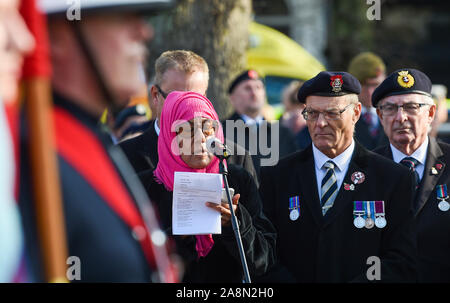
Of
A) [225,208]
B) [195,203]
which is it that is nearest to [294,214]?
[225,208]

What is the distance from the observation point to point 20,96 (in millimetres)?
1590

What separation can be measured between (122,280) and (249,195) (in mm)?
2347

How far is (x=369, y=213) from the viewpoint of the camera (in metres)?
4.05

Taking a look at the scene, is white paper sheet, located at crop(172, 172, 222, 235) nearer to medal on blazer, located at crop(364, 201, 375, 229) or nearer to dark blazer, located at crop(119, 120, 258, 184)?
dark blazer, located at crop(119, 120, 258, 184)

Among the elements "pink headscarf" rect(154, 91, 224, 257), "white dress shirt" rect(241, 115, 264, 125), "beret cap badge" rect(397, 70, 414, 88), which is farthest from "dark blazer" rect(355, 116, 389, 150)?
"pink headscarf" rect(154, 91, 224, 257)

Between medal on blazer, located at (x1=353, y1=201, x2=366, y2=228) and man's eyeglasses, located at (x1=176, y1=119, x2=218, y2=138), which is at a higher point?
man's eyeglasses, located at (x1=176, y1=119, x2=218, y2=138)

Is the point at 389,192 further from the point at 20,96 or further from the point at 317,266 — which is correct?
the point at 20,96

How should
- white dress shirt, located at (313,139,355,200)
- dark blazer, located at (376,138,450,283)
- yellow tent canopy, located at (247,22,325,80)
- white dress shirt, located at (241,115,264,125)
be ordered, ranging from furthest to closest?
1. yellow tent canopy, located at (247,22,325,80)
2. white dress shirt, located at (241,115,264,125)
3. dark blazer, located at (376,138,450,283)
4. white dress shirt, located at (313,139,355,200)

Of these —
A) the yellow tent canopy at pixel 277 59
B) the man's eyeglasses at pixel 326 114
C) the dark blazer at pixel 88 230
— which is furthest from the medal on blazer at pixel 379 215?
the yellow tent canopy at pixel 277 59

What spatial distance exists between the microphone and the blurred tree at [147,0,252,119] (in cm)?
431

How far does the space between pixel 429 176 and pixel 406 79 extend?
0.58 m

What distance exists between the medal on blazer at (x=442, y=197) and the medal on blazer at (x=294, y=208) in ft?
2.73

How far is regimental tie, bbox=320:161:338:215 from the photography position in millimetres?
4117

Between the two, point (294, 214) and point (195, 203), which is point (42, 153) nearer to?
point (195, 203)
